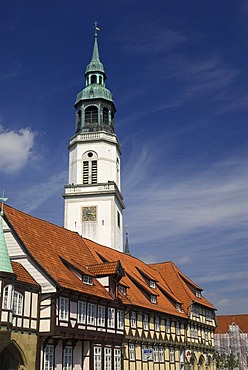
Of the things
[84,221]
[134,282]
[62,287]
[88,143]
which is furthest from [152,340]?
[88,143]

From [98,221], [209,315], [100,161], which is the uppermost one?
[100,161]

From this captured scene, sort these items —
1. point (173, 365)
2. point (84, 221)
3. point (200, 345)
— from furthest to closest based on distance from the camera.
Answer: point (84, 221) → point (200, 345) → point (173, 365)

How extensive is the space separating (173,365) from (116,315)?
14.3 metres

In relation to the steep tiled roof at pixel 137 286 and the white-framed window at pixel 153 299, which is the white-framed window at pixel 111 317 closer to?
the steep tiled roof at pixel 137 286

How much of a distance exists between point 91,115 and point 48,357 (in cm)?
4337

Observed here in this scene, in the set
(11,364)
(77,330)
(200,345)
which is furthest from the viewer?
(200,345)

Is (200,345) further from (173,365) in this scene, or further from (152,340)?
(152,340)

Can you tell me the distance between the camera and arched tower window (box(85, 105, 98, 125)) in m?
71.4

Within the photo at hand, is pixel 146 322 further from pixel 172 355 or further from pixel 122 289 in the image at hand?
pixel 172 355

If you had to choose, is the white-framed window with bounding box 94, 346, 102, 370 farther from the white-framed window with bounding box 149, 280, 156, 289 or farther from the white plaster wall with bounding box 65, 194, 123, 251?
the white plaster wall with bounding box 65, 194, 123, 251

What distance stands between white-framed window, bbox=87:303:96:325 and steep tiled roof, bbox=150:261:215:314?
2090 cm

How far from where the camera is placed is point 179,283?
60.9 m

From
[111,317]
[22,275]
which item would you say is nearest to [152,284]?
[111,317]

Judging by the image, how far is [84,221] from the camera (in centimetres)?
6581
